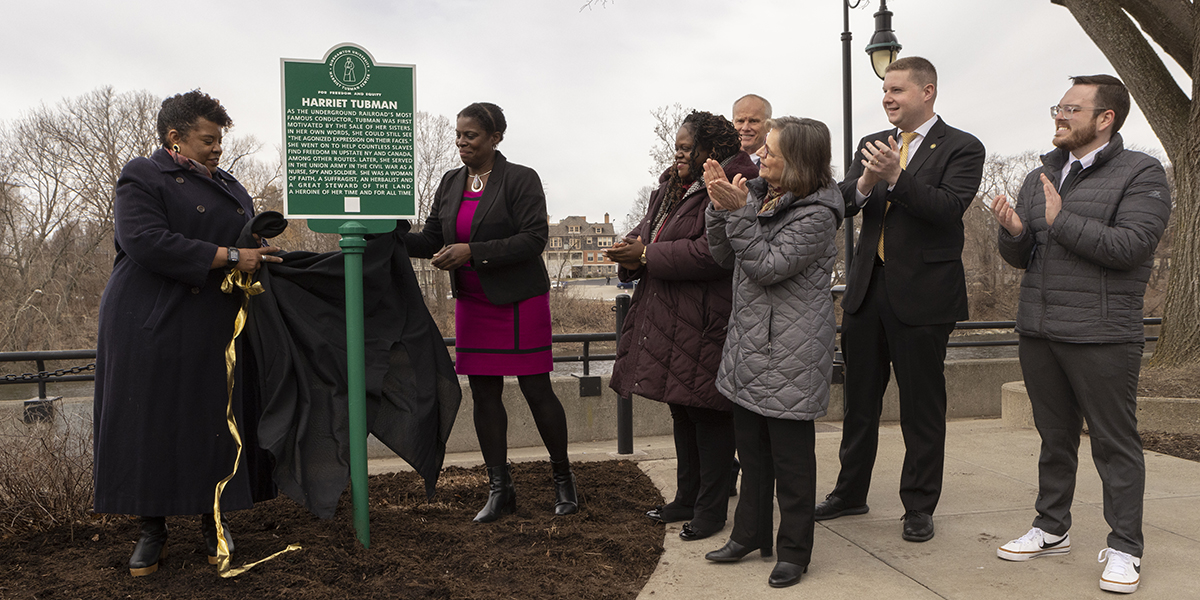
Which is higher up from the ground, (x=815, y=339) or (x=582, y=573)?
(x=815, y=339)

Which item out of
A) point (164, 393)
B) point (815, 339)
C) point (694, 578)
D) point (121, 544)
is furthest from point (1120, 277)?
point (121, 544)

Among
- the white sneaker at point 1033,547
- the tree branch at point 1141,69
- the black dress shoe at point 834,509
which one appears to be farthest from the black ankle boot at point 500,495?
the tree branch at point 1141,69

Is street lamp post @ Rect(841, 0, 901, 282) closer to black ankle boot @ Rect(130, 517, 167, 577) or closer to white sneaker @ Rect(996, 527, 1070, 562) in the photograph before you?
white sneaker @ Rect(996, 527, 1070, 562)

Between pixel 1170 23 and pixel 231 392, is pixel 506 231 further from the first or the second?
pixel 1170 23

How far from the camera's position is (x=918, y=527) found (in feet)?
12.7

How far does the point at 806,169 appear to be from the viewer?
3.36 meters

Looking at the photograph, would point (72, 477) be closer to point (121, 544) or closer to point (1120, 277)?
point (121, 544)

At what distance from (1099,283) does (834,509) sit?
167cm

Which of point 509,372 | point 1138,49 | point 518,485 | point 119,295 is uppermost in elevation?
point 1138,49

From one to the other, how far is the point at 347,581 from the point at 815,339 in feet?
6.84

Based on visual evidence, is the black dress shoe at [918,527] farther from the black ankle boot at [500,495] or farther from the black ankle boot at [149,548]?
the black ankle boot at [149,548]

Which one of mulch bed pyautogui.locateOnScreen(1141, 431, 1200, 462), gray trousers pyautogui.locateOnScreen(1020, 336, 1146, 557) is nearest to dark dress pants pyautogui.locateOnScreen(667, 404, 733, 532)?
gray trousers pyautogui.locateOnScreen(1020, 336, 1146, 557)

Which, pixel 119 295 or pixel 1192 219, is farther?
pixel 1192 219

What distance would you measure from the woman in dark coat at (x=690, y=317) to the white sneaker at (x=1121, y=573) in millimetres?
1565
